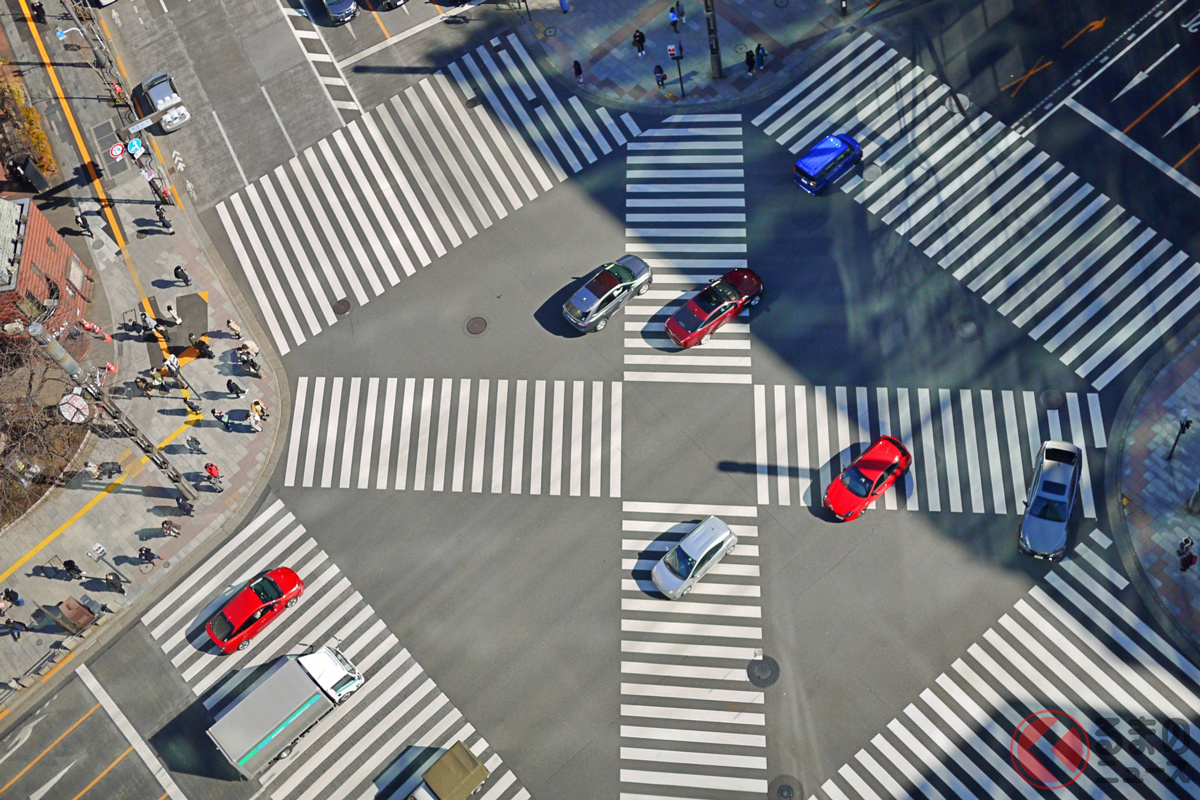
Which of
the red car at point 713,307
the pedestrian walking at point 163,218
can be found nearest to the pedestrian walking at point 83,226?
the pedestrian walking at point 163,218

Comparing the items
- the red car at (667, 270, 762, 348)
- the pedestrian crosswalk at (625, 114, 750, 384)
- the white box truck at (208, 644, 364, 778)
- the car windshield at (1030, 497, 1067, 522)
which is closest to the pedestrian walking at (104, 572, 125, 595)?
the white box truck at (208, 644, 364, 778)

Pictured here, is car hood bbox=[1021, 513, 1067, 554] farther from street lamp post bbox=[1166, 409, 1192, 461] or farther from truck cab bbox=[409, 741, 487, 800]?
truck cab bbox=[409, 741, 487, 800]

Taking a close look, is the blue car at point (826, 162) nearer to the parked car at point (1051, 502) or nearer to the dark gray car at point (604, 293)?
the dark gray car at point (604, 293)

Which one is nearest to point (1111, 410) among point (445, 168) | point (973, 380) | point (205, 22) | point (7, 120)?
point (973, 380)

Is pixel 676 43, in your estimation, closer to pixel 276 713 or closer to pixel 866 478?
pixel 866 478

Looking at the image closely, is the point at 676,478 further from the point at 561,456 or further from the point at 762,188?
the point at 762,188

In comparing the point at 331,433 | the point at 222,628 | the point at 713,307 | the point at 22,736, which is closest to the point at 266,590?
the point at 222,628
